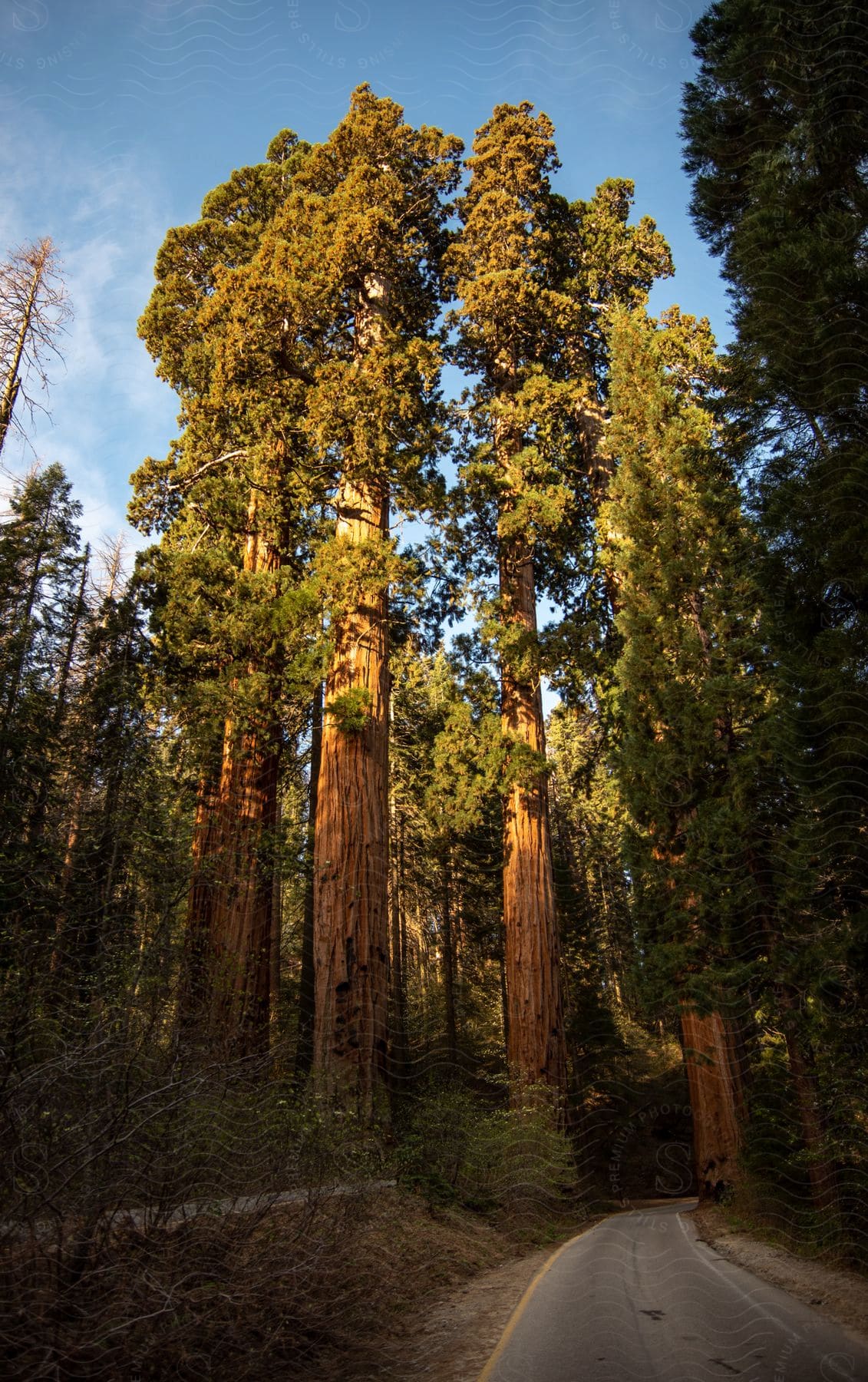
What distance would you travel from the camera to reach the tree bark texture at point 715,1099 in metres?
11.1

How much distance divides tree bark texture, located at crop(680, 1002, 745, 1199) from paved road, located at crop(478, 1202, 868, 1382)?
4.77m

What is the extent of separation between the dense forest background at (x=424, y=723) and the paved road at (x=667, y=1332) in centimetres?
106

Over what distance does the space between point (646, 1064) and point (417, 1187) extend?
23206 millimetres

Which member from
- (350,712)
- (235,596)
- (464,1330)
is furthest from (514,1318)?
(235,596)

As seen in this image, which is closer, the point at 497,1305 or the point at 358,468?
the point at 497,1305

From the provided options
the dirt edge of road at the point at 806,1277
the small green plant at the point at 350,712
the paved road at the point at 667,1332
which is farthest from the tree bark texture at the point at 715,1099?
the small green plant at the point at 350,712

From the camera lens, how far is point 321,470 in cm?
1176

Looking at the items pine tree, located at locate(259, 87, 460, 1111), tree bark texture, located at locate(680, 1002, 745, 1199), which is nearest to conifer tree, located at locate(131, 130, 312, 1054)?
pine tree, located at locate(259, 87, 460, 1111)

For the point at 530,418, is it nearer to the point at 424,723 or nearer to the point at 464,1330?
the point at 424,723

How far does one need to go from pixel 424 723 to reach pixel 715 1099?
10497 millimetres

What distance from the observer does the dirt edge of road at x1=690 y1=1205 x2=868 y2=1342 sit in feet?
15.3

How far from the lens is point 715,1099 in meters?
11.4

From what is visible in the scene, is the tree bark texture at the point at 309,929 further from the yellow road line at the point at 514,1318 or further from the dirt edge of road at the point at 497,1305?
the dirt edge of road at the point at 497,1305

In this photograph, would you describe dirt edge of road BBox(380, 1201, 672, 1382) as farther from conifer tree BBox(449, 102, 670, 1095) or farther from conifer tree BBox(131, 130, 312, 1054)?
conifer tree BBox(449, 102, 670, 1095)
